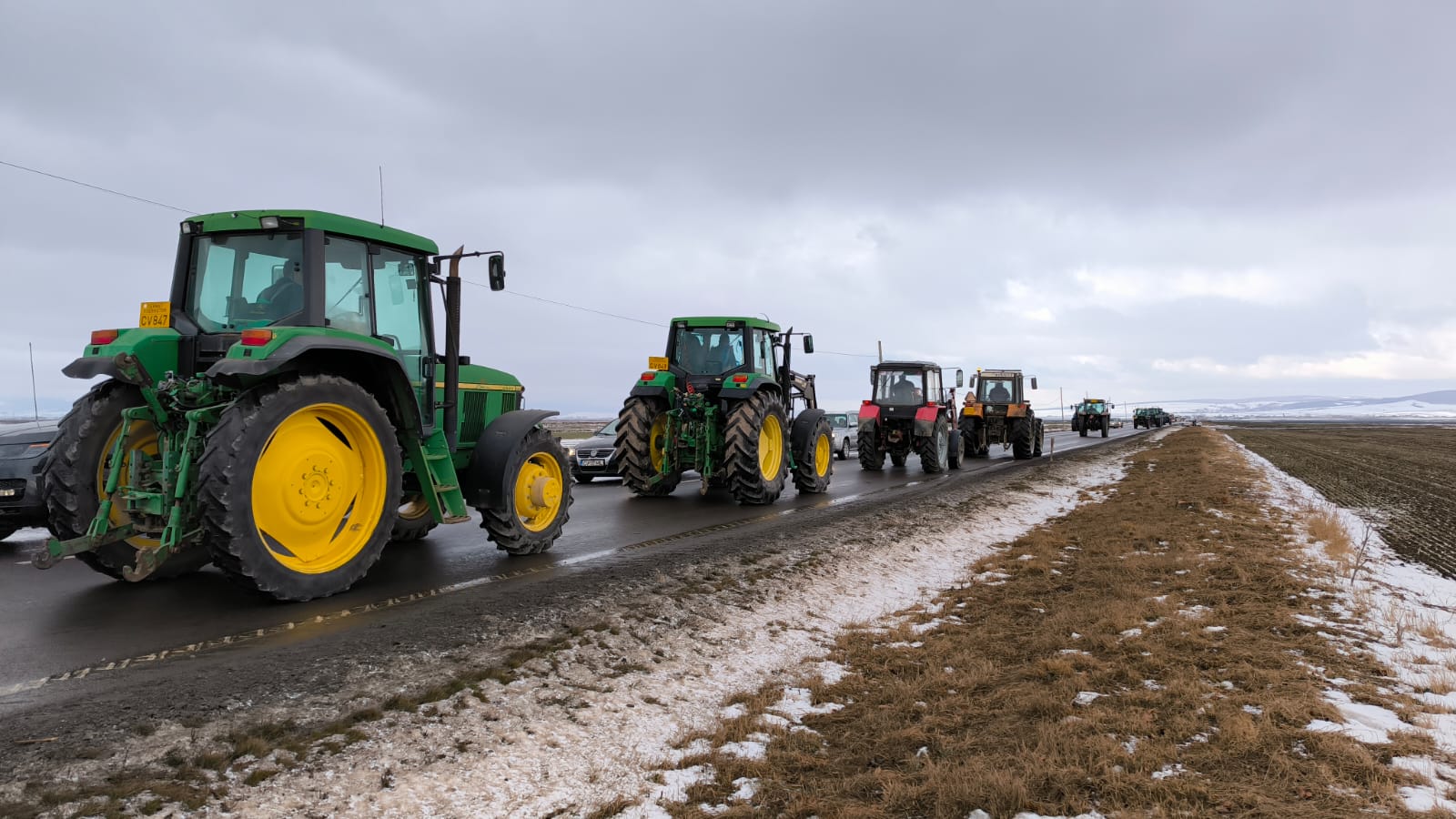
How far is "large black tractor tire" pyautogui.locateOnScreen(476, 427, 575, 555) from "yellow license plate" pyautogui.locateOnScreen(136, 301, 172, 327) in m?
2.75

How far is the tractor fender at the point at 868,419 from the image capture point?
61.6ft

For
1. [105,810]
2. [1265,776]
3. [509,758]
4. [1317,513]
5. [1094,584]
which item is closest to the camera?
[105,810]

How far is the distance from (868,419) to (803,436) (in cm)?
571

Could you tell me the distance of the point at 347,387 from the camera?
5.62m

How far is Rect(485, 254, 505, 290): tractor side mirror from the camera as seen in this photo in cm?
677

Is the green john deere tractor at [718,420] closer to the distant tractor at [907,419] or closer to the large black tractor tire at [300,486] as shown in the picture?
the distant tractor at [907,419]

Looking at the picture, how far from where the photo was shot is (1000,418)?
83.2 ft

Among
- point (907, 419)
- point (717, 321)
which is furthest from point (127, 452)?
point (907, 419)

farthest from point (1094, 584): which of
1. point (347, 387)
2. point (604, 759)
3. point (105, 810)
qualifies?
point (105, 810)

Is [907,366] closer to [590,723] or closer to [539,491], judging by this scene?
[539,491]

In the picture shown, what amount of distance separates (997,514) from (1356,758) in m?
8.47

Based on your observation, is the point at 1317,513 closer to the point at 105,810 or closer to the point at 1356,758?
the point at 1356,758

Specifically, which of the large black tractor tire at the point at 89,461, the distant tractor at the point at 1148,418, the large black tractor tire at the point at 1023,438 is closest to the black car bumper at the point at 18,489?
the large black tractor tire at the point at 89,461

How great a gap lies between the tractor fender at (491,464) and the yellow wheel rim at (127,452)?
2348 mm
